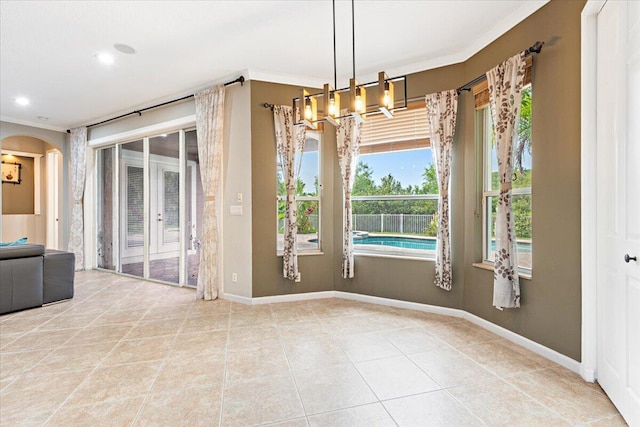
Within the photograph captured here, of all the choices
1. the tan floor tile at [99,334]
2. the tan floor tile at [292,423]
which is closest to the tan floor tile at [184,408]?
the tan floor tile at [292,423]

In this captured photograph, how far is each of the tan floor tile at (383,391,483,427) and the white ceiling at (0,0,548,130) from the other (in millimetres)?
3007

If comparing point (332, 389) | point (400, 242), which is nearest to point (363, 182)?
point (400, 242)

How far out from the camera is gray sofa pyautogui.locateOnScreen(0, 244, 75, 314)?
139 inches

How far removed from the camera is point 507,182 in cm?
273

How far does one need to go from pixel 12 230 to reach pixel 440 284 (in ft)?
29.3

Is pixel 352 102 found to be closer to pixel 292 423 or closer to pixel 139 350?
pixel 292 423

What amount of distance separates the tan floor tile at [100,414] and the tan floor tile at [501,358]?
2.42 metres

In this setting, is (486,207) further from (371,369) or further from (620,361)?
(371,369)

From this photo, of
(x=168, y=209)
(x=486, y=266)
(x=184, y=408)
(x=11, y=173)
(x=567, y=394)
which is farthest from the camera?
(x=11, y=173)

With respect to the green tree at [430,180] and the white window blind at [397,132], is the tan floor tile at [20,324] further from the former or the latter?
the green tree at [430,180]

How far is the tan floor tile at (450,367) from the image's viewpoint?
2199 millimetres

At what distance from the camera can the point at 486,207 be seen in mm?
3266

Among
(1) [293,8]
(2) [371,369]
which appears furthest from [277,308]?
→ (1) [293,8]

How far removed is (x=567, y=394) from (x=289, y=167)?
330 cm
